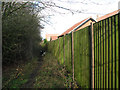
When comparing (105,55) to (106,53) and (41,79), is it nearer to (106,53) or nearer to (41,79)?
(106,53)

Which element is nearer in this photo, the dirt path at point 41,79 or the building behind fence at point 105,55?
the building behind fence at point 105,55

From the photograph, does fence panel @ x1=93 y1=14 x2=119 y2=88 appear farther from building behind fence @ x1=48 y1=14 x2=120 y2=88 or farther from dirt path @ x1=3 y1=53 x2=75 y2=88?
dirt path @ x1=3 y1=53 x2=75 y2=88

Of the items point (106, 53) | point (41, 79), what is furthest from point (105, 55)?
point (41, 79)

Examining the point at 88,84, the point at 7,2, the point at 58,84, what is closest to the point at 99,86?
the point at 88,84

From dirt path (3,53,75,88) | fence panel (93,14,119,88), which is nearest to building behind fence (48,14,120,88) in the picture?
fence panel (93,14,119,88)

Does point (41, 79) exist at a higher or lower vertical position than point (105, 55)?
lower

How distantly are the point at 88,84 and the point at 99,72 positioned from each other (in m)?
0.68

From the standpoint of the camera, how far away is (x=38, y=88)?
3824 mm

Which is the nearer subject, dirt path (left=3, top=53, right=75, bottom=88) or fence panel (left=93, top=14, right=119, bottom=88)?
fence panel (left=93, top=14, right=119, bottom=88)

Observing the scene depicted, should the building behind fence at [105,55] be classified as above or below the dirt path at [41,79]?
above

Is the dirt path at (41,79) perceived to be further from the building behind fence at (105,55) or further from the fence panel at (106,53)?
the fence panel at (106,53)

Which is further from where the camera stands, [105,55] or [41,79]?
[41,79]

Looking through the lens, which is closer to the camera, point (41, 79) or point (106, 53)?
point (106, 53)

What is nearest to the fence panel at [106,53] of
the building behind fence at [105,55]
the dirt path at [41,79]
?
the building behind fence at [105,55]
